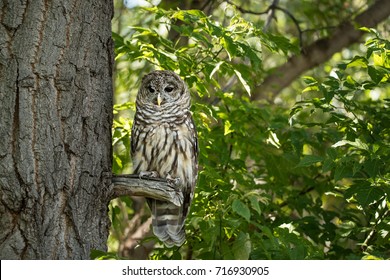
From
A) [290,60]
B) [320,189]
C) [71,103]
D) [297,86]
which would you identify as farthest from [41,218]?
[297,86]

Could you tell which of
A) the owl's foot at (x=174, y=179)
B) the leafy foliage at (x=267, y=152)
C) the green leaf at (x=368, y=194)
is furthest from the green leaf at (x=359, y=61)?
the owl's foot at (x=174, y=179)

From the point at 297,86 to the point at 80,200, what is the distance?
526 cm

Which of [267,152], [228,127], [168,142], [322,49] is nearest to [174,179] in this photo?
[168,142]

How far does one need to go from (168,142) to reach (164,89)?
30 centimetres

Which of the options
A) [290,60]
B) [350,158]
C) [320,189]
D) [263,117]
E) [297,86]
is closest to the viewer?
[350,158]

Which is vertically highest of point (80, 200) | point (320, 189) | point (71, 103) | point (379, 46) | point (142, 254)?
point (379, 46)

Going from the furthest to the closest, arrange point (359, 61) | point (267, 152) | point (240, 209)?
1. point (267, 152)
2. point (359, 61)
3. point (240, 209)

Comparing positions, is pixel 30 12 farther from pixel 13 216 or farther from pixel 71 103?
pixel 13 216

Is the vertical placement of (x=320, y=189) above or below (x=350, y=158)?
below

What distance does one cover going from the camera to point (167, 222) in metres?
4.03

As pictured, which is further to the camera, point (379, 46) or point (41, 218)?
point (379, 46)

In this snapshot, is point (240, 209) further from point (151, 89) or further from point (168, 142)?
point (151, 89)

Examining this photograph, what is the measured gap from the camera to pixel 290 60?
6578 mm

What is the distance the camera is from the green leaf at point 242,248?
3324 mm
